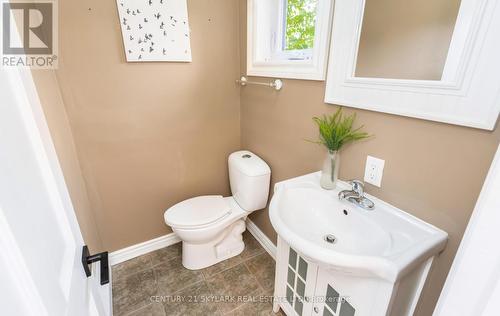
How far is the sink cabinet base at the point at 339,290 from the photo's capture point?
0.79 m

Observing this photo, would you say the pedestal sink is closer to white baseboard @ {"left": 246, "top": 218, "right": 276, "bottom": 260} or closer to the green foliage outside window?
white baseboard @ {"left": 246, "top": 218, "right": 276, "bottom": 260}

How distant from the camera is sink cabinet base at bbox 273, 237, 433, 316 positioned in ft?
2.58

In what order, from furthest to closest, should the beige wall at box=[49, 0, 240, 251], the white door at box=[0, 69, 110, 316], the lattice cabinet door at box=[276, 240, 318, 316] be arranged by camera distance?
the beige wall at box=[49, 0, 240, 251] < the lattice cabinet door at box=[276, 240, 318, 316] < the white door at box=[0, 69, 110, 316]

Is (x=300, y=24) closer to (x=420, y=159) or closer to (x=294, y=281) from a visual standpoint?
(x=420, y=159)

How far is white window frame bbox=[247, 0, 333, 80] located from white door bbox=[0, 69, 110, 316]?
1.08 m

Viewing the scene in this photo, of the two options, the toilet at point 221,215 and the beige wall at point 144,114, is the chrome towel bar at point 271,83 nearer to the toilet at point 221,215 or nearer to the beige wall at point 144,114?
the beige wall at point 144,114

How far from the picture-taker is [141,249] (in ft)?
6.09

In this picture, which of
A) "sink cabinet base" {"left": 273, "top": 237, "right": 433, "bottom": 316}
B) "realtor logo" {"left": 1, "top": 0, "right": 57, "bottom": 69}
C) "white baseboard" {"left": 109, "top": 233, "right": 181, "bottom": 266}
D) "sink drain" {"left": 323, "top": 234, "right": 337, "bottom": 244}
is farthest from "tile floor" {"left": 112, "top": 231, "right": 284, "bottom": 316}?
"realtor logo" {"left": 1, "top": 0, "right": 57, "bottom": 69}

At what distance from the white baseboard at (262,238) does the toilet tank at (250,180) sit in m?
0.32

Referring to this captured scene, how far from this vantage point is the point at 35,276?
14.3 inches

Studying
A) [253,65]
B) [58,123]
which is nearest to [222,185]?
[253,65]

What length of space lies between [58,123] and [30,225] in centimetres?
96

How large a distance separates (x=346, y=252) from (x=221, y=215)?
103cm

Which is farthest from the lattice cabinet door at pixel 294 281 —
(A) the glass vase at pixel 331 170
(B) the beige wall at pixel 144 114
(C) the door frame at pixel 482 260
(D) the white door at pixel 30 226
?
(B) the beige wall at pixel 144 114
